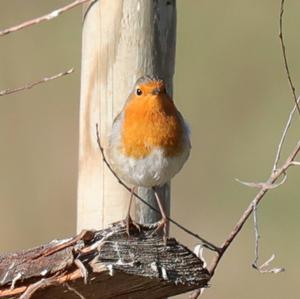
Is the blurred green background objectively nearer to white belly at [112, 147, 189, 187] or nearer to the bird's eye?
white belly at [112, 147, 189, 187]

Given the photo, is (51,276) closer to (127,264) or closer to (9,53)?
(127,264)

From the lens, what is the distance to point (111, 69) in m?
3.74

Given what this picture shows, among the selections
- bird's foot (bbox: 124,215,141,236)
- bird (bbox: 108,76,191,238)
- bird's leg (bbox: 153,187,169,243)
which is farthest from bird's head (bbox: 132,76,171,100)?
bird's foot (bbox: 124,215,141,236)

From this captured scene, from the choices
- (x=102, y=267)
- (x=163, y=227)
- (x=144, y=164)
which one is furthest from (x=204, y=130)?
(x=102, y=267)

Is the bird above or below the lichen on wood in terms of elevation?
above

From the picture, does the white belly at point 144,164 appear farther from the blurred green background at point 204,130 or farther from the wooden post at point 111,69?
the blurred green background at point 204,130

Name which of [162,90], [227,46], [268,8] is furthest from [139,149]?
[268,8]

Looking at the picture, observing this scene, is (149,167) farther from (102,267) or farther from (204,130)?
(204,130)

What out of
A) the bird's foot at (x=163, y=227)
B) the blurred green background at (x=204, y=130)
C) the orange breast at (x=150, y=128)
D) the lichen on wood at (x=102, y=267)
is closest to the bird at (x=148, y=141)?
the orange breast at (x=150, y=128)

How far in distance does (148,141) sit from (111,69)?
33 centimetres

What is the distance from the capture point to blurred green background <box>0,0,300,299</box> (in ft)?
27.1

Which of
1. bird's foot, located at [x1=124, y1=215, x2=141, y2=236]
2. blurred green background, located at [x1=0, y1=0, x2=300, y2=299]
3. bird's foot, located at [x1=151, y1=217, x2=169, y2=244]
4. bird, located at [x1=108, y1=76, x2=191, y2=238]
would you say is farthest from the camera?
blurred green background, located at [x1=0, y1=0, x2=300, y2=299]

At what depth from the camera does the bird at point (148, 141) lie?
384 centimetres

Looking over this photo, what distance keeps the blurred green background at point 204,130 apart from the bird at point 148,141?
147 inches
